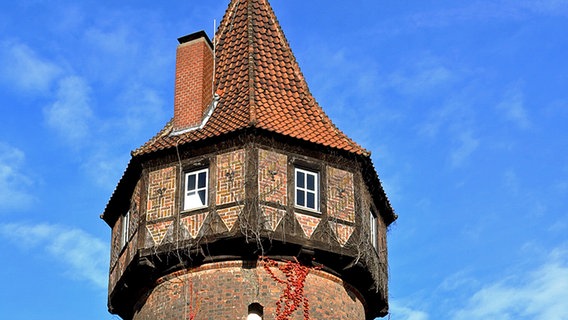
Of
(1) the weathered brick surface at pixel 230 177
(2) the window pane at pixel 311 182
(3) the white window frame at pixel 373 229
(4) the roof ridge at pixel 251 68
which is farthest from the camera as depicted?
(3) the white window frame at pixel 373 229

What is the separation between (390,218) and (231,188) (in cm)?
528

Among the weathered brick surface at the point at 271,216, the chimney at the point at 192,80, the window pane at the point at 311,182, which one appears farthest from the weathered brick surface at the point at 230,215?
the chimney at the point at 192,80

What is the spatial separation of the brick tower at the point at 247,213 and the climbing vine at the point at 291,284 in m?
0.02

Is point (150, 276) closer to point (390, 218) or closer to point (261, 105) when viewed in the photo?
A: point (261, 105)

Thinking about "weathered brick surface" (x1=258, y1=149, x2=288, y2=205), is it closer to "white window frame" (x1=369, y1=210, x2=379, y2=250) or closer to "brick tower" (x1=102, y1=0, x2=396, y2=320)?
"brick tower" (x1=102, y1=0, x2=396, y2=320)

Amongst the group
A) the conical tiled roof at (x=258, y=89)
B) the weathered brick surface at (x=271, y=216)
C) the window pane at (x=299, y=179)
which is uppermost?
the conical tiled roof at (x=258, y=89)

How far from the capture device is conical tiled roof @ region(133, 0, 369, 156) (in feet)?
85.0

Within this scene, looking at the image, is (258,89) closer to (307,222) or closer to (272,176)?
(272,176)

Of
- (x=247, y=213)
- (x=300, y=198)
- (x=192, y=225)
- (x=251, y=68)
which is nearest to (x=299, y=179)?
(x=300, y=198)

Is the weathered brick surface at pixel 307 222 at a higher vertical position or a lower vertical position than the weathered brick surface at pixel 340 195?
lower

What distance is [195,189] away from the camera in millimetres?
25438

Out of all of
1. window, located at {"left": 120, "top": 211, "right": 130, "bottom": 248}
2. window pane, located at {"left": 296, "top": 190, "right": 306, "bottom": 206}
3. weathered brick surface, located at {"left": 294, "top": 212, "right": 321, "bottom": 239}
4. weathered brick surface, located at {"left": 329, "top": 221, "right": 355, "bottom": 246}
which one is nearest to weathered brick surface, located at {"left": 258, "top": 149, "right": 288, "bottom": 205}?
window pane, located at {"left": 296, "top": 190, "right": 306, "bottom": 206}

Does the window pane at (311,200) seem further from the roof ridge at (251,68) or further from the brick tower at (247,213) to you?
the roof ridge at (251,68)

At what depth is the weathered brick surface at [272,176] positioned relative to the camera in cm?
2475
